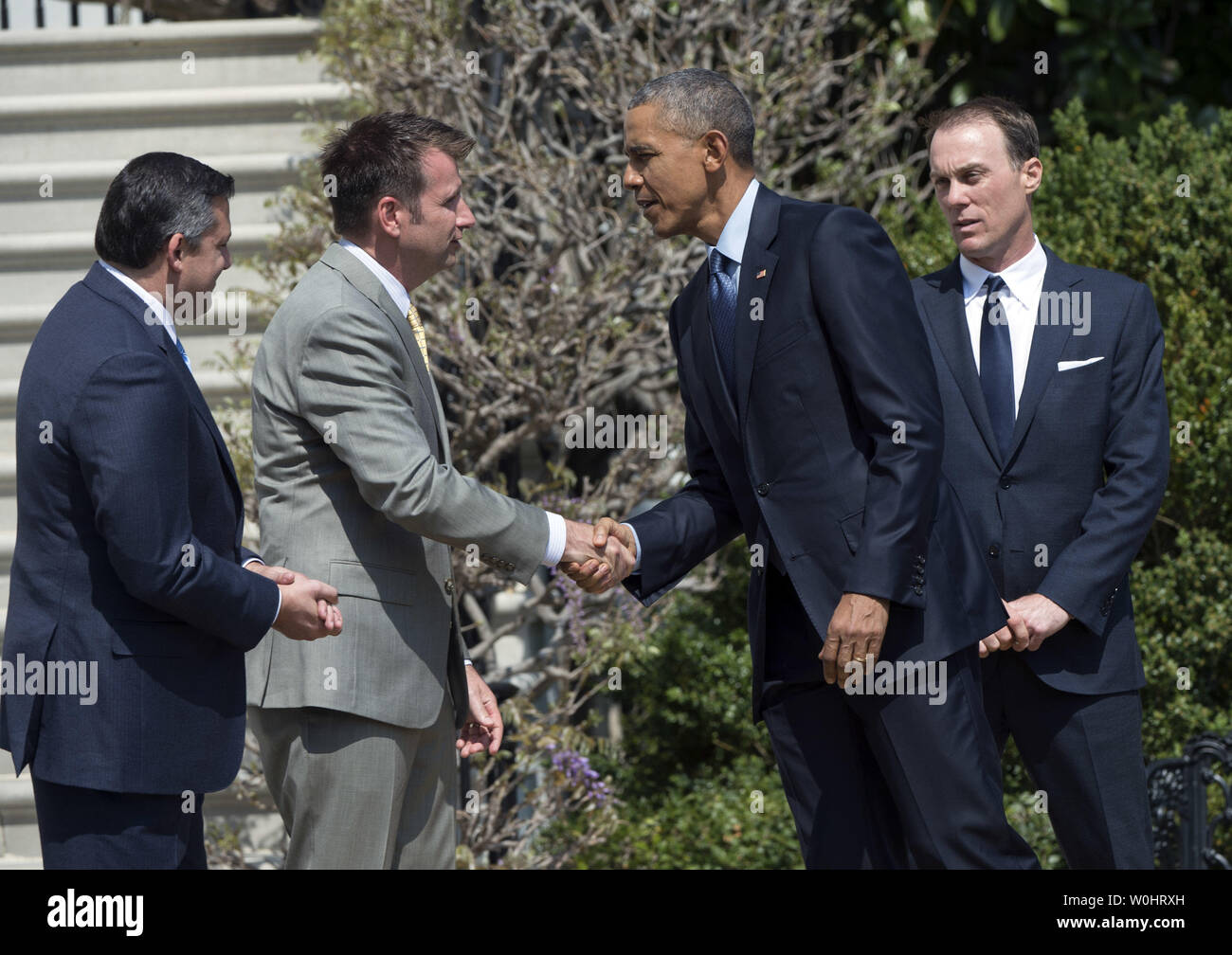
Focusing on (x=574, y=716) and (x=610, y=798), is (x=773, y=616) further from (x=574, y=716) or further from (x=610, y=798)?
(x=574, y=716)

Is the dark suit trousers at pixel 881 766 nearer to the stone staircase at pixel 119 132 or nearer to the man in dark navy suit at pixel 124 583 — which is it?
the man in dark navy suit at pixel 124 583

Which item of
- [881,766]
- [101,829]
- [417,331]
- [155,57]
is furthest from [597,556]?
[155,57]

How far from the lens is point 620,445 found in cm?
552

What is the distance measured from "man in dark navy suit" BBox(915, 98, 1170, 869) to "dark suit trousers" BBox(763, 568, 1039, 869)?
318mm

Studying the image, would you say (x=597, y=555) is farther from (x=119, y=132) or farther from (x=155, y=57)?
(x=155, y=57)

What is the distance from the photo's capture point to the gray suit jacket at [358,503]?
3.07 meters

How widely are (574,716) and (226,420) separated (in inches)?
80.7

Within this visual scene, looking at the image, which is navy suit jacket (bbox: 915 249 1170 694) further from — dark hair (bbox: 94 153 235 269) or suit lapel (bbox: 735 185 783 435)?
dark hair (bbox: 94 153 235 269)

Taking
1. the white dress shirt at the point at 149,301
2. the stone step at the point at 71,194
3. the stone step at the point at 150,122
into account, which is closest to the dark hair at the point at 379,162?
the white dress shirt at the point at 149,301

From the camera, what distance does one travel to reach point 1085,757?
3.33 m

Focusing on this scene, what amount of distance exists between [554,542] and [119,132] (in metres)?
3.78

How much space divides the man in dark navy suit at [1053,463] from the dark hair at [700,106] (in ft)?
1.98

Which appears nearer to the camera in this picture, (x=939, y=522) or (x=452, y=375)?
(x=939, y=522)
